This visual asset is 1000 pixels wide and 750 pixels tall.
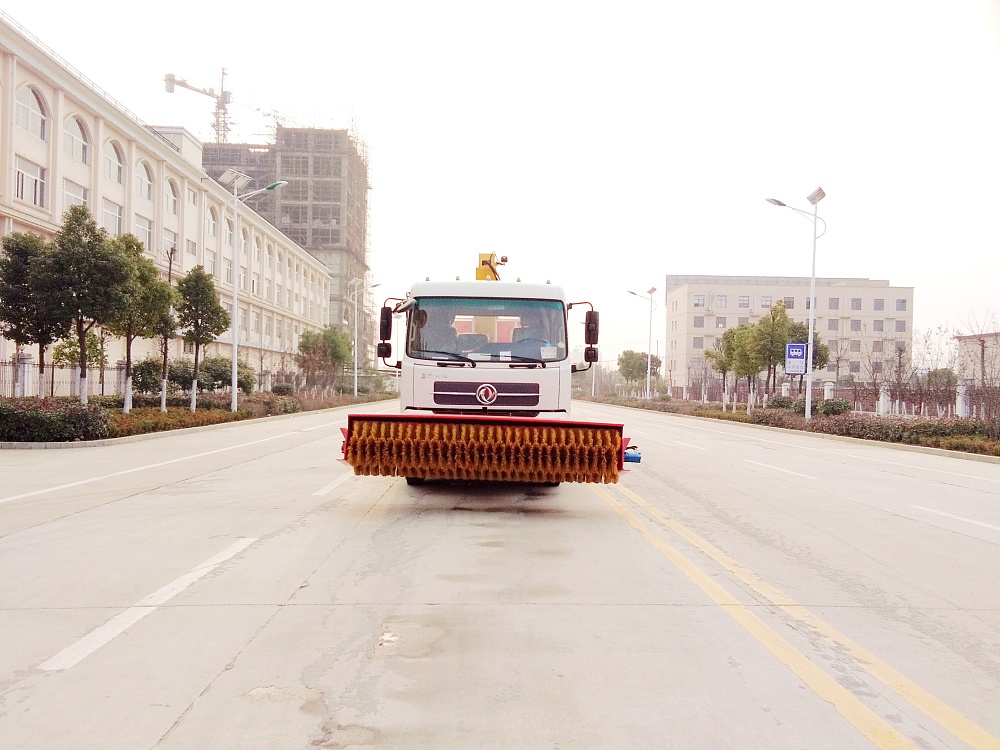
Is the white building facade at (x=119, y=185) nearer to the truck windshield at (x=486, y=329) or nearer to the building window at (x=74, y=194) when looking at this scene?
the building window at (x=74, y=194)

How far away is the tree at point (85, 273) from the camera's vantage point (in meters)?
20.3

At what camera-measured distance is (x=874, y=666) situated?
4.38 metres

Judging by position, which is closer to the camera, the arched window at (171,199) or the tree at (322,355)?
the arched window at (171,199)

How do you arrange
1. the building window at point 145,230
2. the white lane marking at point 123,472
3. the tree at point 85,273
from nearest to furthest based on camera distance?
the white lane marking at point 123,472 → the tree at point 85,273 → the building window at point 145,230

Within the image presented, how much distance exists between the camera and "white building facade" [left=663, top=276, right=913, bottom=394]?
9275 cm

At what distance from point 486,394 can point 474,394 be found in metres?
0.14

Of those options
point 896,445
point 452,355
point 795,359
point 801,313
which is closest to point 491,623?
point 452,355

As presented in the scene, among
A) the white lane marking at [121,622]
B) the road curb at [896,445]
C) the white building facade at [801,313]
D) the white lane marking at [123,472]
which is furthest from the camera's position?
the white building facade at [801,313]

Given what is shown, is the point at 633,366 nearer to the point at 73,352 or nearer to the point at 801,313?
the point at 801,313

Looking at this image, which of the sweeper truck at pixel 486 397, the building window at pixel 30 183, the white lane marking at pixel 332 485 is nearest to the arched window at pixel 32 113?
the building window at pixel 30 183

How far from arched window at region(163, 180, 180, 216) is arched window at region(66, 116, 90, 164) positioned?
10.1 metres

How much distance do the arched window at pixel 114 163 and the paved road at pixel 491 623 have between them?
120 ft

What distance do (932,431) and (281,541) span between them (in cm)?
2229

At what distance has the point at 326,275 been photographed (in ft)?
312
